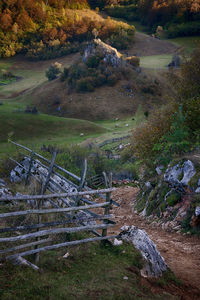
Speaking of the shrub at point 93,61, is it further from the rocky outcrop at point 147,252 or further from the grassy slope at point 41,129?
the rocky outcrop at point 147,252

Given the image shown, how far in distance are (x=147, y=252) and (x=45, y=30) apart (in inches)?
3649

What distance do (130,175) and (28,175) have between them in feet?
39.0

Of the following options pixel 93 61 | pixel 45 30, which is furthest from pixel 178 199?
pixel 45 30

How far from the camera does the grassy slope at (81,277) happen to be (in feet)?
13.4


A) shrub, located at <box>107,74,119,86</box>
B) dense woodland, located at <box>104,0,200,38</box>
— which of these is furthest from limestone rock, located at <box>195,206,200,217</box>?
dense woodland, located at <box>104,0,200,38</box>

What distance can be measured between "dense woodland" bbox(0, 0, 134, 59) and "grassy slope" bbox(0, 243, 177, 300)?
7957cm

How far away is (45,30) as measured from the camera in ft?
288

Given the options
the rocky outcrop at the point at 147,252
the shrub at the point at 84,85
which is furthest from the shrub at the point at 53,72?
the rocky outcrop at the point at 147,252

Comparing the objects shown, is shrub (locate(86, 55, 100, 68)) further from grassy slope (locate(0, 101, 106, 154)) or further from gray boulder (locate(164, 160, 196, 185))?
gray boulder (locate(164, 160, 196, 185))

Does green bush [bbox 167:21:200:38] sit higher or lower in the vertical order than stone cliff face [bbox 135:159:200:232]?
higher

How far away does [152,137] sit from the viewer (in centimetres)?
1377

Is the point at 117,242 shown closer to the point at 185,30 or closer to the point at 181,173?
the point at 181,173

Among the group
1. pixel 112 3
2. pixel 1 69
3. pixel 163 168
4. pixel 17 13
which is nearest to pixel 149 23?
pixel 112 3

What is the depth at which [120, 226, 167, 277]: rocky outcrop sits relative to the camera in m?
5.36
